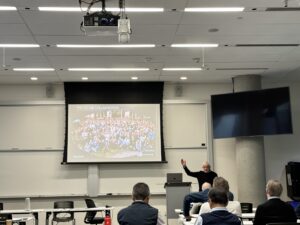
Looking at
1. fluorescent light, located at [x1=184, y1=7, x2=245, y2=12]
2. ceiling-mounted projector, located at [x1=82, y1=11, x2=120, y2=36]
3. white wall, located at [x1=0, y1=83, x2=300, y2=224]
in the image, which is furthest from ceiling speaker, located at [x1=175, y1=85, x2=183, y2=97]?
ceiling-mounted projector, located at [x1=82, y1=11, x2=120, y2=36]

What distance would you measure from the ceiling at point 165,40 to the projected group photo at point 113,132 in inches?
33.1

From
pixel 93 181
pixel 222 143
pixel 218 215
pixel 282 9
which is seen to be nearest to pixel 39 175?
pixel 93 181

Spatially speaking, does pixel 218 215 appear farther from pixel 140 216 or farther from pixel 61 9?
pixel 61 9

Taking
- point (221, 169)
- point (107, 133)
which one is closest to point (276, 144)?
point (221, 169)

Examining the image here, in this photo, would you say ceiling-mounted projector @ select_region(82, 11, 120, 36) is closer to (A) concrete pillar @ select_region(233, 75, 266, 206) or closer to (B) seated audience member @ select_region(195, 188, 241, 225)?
(B) seated audience member @ select_region(195, 188, 241, 225)

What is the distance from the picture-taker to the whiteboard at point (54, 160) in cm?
1039

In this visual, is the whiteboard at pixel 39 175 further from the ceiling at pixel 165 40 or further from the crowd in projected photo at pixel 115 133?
the ceiling at pixel 165 40

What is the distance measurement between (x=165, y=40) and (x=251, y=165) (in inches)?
168

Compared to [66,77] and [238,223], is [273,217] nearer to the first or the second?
[238,223]

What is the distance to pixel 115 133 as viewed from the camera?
34.3ft

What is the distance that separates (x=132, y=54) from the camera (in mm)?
8031

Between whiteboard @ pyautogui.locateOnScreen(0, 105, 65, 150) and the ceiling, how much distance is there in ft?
2.83

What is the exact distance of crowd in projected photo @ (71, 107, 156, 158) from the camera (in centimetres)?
1037

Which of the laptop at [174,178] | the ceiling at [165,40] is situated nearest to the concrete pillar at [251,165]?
the ceiling at [165,40]
